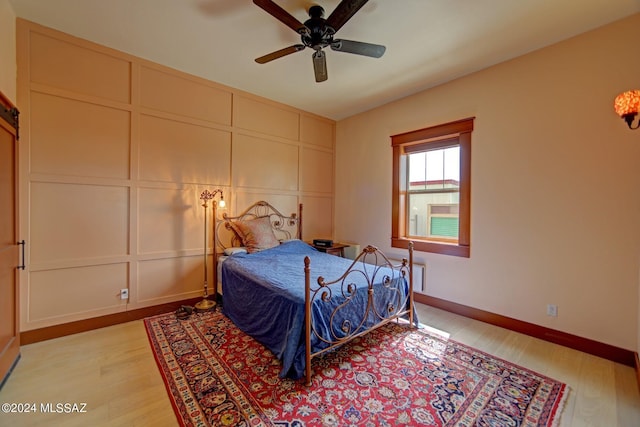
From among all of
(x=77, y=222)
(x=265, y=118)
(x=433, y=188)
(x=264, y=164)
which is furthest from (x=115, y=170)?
(x=433, y=188)

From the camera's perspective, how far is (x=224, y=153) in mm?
3695

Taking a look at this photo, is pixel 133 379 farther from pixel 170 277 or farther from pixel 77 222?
pixel 77 222

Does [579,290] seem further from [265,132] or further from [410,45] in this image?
[265,132]

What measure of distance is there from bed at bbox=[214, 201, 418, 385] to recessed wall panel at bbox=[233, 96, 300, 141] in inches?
55.2

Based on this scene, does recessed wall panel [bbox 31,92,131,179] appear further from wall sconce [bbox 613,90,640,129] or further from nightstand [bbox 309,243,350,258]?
wall sconce [bbox 613,90,640,129]

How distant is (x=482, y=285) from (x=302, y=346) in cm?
230

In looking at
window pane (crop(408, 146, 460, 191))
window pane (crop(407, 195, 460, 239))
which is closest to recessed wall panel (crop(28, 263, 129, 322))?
window pane (crop(407, 195, 460, 239))

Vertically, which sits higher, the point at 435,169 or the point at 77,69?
the point at 77,69

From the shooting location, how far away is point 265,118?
411 centimetres

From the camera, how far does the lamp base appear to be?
3285mm

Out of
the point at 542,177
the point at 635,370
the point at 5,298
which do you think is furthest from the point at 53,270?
the point at 635,370

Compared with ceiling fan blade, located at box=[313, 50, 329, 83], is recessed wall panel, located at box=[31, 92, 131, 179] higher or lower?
lower

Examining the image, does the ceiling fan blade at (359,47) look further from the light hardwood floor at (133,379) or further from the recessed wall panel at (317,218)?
the light hardwood floor at (133,379)

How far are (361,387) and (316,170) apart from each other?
353cm
